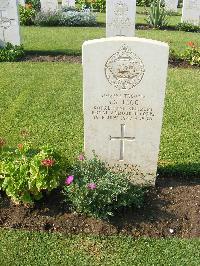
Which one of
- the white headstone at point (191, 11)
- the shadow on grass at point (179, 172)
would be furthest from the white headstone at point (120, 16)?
the shadow on grass at point (179, 172)

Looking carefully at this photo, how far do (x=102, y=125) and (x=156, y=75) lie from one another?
0.88 metres

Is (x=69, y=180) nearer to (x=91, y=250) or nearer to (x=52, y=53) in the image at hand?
Answer: (x=91, y=250)

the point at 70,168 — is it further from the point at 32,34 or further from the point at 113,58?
the point at 32,34

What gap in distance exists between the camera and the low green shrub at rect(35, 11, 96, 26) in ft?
51.7

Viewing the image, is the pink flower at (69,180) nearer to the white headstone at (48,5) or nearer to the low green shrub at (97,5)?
the white headstone at (48,5)

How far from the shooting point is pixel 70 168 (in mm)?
5297

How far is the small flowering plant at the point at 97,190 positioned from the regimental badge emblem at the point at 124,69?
97cm

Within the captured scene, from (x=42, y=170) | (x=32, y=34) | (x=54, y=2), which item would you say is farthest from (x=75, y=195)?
(x=54, y=2)

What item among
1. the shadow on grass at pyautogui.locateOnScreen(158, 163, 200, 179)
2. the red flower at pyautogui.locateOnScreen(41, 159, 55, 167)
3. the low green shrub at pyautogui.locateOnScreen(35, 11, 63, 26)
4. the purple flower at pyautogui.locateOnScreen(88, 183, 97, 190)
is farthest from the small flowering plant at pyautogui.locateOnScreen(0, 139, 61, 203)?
the low green shrub at pyautogui.locateOnScreen(35, 11, 63, 26)

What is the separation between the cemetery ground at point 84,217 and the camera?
432 centimetres

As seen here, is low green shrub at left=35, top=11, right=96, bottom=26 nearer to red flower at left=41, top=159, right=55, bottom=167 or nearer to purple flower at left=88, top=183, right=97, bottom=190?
red flower at left=41, top=159, right=55, bottom=167

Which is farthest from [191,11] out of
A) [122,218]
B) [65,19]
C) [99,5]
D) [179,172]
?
[122,218]

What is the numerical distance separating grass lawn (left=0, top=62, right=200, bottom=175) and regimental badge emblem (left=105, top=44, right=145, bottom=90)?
161 cm

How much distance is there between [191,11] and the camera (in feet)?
52.1
